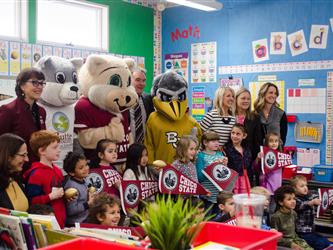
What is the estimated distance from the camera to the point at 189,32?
7055 millimetres

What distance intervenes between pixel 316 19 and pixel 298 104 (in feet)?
3.54

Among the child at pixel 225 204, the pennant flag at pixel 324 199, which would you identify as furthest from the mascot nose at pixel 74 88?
the pennant flag at pixel 324 199

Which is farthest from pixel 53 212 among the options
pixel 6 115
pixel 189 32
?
pixel 189 32

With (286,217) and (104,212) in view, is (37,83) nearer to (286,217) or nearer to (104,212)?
(104,212)

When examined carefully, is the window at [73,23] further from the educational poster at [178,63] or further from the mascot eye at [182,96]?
the mascot eye at [182,96]

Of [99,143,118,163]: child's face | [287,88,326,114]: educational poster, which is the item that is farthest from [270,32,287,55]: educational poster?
[99,143,118,163]: child's face

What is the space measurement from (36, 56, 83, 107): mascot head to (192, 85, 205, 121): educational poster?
11.3 ft

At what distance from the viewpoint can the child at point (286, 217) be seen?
3.96 meters

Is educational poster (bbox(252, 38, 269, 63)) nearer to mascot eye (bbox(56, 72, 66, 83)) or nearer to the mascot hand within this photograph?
the mascot hand

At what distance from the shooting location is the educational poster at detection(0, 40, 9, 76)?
5180mm

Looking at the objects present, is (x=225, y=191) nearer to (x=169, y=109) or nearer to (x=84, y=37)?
(x=169, y=109)

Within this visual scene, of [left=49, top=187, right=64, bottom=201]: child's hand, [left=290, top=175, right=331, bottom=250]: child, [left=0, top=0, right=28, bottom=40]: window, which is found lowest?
[left=290, top=175, right=331, bottom=250]: child

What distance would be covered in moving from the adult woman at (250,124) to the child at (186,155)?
0.89 metres

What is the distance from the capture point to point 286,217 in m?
4.01
